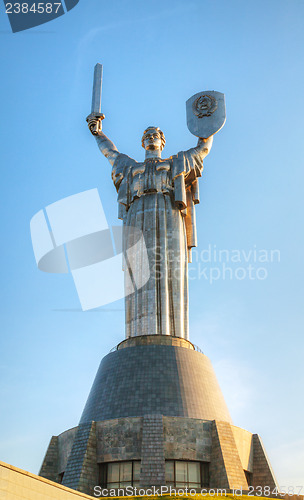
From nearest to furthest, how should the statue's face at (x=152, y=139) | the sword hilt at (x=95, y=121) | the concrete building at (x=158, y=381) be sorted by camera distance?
the concrete building at (x=158, y=381), the statue's face at (x=152, y=139), the sword hilt at (x=95, y=121)

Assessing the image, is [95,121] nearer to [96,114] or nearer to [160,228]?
[96,114]

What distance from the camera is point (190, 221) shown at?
2420cm

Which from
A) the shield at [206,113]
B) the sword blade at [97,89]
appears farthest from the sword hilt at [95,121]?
the shield at [206,113]

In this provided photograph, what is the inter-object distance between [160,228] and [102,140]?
18.8 feet

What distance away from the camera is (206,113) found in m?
24.9

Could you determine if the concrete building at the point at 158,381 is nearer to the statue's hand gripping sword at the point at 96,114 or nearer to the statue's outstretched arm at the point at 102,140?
the statue's outstretched arm at the point at 102,140

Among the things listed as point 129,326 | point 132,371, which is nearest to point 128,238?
point 129,326

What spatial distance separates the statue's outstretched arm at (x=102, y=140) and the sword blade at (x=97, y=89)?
47 cm

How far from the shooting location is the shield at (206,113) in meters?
24.6

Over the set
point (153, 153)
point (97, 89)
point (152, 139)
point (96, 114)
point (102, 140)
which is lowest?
point (153, 153)

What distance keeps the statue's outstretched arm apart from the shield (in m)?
3.60

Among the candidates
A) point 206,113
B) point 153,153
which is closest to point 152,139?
point 153,153

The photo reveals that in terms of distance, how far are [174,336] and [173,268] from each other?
293cm

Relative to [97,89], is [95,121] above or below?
below
